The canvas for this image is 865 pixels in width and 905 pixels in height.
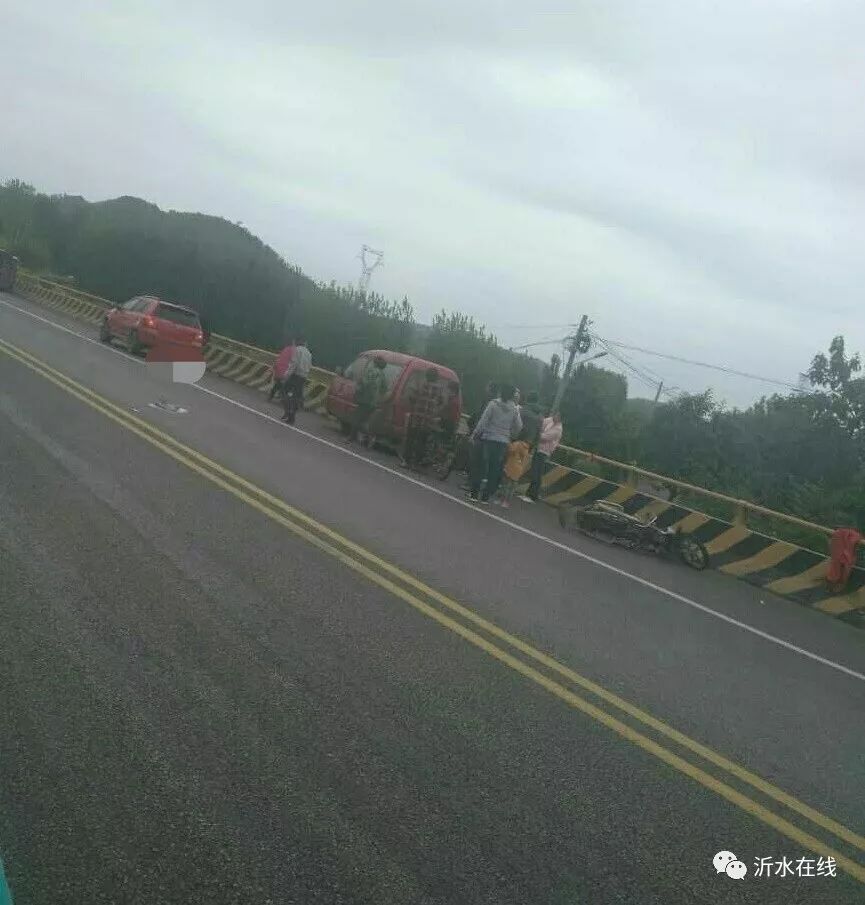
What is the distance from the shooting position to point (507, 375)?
137 ft

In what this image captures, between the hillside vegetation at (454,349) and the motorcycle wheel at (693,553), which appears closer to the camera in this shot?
the motorcycle wheel at (693,553)

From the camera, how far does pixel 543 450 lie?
627 inches

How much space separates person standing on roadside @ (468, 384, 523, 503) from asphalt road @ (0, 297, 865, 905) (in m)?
4.01

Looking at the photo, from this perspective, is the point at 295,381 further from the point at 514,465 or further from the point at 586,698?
the point at 586,698

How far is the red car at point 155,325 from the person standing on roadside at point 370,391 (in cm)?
982

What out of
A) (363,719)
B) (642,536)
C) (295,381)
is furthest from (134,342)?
(363,719)

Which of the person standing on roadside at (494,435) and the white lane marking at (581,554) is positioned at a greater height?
the person standing on roadside at (494,435)

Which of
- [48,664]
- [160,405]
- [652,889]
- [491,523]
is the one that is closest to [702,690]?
[652,889]

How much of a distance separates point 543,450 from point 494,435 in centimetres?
199

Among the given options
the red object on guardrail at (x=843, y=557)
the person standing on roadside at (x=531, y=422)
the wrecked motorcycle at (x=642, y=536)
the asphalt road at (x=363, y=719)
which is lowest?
the asphalt road at (x=363, y=719)

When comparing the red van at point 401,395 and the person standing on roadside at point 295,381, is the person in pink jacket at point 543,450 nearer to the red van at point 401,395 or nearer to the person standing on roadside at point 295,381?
the red van at point 401,395

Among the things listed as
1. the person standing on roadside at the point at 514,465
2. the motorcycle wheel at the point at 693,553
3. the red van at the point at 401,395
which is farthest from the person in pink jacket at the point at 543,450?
the motorcycle wheel at the point at 693,553

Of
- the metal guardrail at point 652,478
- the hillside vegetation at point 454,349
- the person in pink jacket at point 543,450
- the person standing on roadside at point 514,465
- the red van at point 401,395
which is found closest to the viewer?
the metal guardrail at point 652,478

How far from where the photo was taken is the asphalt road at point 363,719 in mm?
3656
